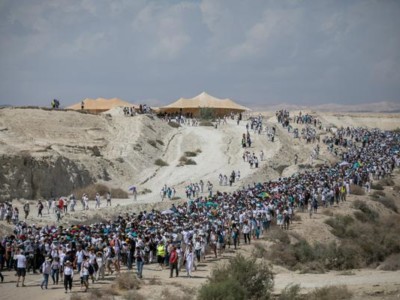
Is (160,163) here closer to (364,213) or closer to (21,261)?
(364,213)

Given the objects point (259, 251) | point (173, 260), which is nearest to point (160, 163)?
point (259, 251)

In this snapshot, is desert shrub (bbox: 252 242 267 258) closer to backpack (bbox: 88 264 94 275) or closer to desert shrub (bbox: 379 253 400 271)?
desert shrub (bbox: 379 253 400 271)

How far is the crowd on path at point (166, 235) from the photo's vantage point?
17.8 meters

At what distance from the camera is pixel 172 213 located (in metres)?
26.8

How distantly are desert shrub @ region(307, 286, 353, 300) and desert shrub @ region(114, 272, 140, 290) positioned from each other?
514 centimetres

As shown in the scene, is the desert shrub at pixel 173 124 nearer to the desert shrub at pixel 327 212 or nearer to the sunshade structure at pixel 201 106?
the sunshade structure at pixel 201 106

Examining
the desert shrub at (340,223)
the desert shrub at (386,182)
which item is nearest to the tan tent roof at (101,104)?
the desert shrub at (386,182)

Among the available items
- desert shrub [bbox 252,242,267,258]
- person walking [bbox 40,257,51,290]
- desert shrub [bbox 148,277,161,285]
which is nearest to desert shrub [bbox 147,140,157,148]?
desert shrub [bbox 252,242,267,258]

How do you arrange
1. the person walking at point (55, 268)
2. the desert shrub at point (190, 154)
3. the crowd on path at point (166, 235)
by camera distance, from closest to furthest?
the person walking at point (55, 268), the crowd on path at point (166, 235), the desert shrub at point (190, 154)

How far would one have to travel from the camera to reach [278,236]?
25328mm

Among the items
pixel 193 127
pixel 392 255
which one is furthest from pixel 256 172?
pixel 392 255

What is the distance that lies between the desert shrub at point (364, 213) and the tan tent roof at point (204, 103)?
125ft

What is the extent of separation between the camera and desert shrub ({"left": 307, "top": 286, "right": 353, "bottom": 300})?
1591cm

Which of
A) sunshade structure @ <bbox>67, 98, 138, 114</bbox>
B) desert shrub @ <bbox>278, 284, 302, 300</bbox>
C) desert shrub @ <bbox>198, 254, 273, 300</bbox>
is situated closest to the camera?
desert shrub @ <bbox>198, 254, 273, 300</bbox>
